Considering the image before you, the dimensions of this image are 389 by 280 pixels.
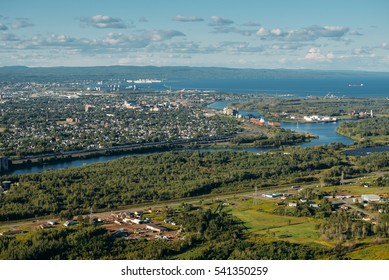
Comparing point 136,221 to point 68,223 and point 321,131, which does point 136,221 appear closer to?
point 68,223

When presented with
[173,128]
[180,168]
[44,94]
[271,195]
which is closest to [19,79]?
[44,94]

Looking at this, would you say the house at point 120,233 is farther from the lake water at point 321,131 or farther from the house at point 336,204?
the lake water at point 321,131

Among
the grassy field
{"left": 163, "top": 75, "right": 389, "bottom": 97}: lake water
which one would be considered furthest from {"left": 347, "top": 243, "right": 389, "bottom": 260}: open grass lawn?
{"left": 163, "top": 75, "right": 389, "bottom": 97}: lake water

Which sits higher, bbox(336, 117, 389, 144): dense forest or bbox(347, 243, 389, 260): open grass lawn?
bbox(336, 117, 389, 144): dense forest

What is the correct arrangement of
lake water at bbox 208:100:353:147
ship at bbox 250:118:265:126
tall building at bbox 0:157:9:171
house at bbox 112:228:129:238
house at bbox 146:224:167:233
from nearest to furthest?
house at bbox 112:228:129:238 → house at bbox 146:224:167:233 → tall building at bbox 0:157:9:171 → lake water at bbox 208:100:353:147 → ship at bbox 250:118:265:126

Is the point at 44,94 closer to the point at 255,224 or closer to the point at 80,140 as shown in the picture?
the point at 80,140

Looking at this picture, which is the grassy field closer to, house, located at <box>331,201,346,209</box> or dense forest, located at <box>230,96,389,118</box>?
house, located at <box>331,201,346,209</box>
